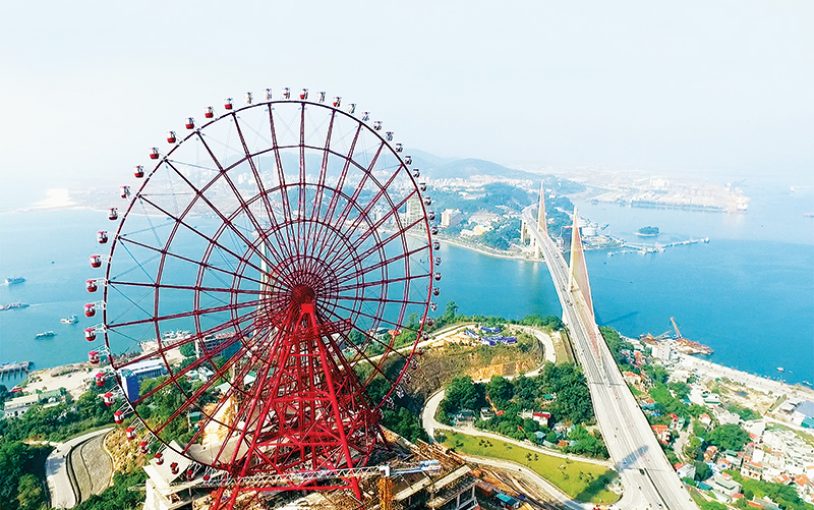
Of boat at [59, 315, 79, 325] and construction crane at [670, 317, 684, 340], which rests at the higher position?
boat at [59, 315, 79, 325]

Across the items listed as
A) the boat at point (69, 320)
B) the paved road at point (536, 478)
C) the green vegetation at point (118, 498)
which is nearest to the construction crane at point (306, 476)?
the green vegetation at point (118, 498)

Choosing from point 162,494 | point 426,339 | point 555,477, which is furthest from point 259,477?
point 426,339

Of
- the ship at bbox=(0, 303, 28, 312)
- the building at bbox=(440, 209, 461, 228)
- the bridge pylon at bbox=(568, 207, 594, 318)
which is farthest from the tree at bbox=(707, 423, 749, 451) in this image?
the building at bbox=(440, 209, 461, 228)

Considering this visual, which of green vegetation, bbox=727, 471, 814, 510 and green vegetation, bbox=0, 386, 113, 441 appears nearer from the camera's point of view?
green vegetation, bbox=727, 471, 814, 510

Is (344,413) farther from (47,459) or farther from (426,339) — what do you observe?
(426,339)

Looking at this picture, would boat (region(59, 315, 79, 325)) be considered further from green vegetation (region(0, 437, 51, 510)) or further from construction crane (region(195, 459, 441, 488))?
construction crane (region(195, 459, 441, 488))

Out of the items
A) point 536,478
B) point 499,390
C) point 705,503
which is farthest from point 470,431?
point 705,503
